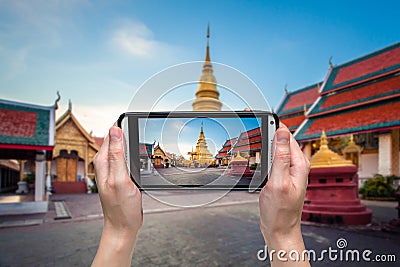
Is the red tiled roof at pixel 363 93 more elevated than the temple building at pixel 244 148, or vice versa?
the red tiled roof at pixel 363 93

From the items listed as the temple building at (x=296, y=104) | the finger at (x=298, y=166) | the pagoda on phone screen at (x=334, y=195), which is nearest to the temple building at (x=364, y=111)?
the temple building at (x=296, y=104)

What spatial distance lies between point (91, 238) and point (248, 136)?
15.5 ft

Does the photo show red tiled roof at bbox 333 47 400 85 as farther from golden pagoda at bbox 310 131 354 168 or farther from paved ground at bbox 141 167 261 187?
paved ground at bbox 141 167 261 187

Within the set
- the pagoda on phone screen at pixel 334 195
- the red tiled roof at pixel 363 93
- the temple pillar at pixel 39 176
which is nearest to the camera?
the pagoda on phone screen at pixel 334 195

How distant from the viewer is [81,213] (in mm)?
7746

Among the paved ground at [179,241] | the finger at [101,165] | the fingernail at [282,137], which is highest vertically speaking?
the fingernail at [282,137]

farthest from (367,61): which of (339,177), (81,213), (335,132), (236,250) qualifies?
(81,213)

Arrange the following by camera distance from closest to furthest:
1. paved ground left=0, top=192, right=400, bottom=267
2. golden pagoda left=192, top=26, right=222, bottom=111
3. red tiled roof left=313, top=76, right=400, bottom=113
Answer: golden pagoda left=192, top=26, right=222, bottom=111, paved ground left=0, top=192, right=400, bottom=267, red tiled roof left=313, top=76, right=400, bottom=113

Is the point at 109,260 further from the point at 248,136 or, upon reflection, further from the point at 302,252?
the point at 248,136

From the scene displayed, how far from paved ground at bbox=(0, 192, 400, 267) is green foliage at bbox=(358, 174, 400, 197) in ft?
14.8

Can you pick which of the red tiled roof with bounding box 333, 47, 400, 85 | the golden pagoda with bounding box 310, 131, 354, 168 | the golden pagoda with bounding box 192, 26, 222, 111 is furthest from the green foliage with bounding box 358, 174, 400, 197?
the golden pagoda with bounding box 192, 26, 222, 111

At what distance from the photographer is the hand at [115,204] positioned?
2.84 ft

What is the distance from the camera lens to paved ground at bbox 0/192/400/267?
3.64 metres

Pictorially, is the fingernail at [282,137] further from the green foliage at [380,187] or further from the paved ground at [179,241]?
the green foliage at [380,187]
